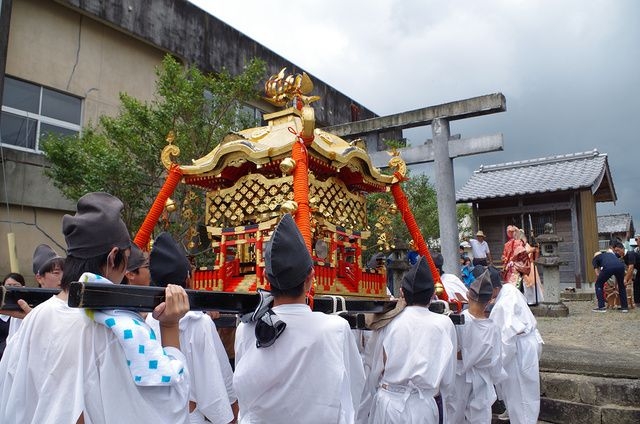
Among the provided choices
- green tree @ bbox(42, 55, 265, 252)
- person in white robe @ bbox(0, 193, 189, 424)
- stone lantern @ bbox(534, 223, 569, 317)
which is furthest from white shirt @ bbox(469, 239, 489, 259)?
person in white robe @ bbox(0, 193, 189, 424)

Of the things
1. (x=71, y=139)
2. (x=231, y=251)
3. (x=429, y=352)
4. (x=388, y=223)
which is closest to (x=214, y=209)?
(x=231, y=251)

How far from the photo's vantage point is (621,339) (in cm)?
689

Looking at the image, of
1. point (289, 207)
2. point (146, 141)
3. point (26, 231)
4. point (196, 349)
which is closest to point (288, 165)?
point (289, 207)

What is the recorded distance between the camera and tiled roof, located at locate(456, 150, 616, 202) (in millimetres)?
15555

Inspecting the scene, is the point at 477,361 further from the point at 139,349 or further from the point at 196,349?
the point at 139,349

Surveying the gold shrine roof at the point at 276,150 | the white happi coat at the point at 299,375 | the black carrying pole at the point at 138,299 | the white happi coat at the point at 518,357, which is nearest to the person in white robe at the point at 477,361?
the white happi coat at the point at 518,357

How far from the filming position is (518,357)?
499 centimetres

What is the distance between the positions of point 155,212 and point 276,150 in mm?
1167

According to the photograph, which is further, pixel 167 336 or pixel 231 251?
pixel 231 251

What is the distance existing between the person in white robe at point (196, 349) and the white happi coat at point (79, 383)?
3.56ft

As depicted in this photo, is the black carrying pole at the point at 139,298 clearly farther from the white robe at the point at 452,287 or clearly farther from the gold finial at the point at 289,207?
the white robe at the point at 452,287

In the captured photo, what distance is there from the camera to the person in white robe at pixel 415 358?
3.41m

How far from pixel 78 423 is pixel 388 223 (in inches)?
144

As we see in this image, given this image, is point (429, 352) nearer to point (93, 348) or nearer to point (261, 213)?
point (261, 213)
